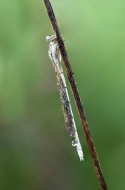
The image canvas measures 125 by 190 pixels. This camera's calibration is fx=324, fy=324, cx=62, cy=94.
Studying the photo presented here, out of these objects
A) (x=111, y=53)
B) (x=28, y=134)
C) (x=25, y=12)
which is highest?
(x=25, y=12)

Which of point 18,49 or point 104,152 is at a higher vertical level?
point 18,49

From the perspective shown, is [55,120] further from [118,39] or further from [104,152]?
[118,39]

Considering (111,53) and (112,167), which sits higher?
(111,53)

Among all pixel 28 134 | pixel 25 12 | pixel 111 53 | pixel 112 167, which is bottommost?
pixel 112 167

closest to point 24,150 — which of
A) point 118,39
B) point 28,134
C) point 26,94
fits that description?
point 28,134

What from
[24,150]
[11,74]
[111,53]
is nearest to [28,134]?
[24,150]

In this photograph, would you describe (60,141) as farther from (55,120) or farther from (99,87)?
(99,87)
